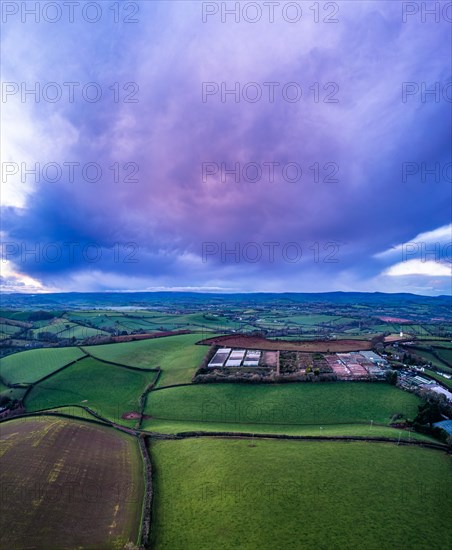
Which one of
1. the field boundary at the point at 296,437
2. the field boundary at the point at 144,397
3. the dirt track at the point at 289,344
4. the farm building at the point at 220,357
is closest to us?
the field boundary at the point at 296,437

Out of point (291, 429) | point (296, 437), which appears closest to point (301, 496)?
point (296, 437)

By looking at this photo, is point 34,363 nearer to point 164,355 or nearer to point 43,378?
point 43,378

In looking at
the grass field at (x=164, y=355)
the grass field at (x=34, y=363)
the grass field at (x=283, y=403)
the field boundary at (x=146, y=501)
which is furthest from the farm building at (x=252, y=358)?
the grass field at (x=34, y=363)

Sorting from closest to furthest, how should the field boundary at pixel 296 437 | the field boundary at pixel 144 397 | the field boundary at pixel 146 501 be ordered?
1. the field boundary at pixel 146 501
2. the field boundary at pixel 296 437
3. the field boundary at pixel 144 397

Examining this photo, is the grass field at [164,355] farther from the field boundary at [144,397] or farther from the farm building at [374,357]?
the farm building at [374,357]

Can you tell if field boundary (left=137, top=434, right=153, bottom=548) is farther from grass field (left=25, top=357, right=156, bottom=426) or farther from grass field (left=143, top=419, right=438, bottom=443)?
grass field (left=25, top=357, right=156, bottom=426)

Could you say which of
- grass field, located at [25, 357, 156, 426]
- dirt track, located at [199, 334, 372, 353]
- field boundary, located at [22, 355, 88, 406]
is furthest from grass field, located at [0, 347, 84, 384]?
dirt track, located at [199, 334, 372, 353]
